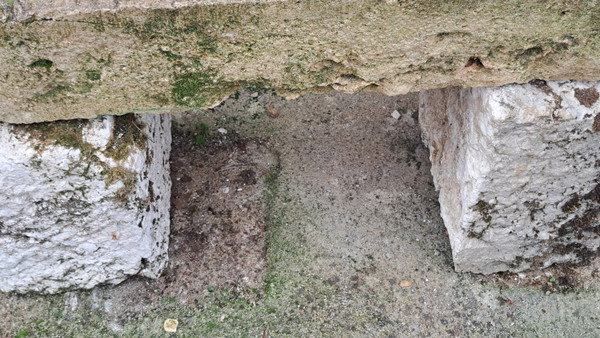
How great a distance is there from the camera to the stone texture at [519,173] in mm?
2117

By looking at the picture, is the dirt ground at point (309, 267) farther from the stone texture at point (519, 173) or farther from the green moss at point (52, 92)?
the green moss at point (52, 92)

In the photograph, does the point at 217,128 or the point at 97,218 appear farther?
the point at 217,128

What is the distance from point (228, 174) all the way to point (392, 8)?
1564mm

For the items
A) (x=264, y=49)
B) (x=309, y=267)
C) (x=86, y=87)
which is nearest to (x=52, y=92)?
(x=86, y=87)

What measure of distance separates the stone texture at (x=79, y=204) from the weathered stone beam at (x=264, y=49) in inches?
4.7

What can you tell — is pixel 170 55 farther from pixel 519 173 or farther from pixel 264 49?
pixel 519 173

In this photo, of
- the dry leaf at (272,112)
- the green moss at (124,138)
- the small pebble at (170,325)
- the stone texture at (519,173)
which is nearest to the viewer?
the stone texture at (519,173)

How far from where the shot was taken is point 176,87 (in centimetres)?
205

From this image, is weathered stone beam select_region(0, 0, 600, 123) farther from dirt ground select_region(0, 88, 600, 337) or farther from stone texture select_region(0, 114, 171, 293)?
dirt ground select_region(0, 88, 600, 337)

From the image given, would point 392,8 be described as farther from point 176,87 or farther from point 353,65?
point 176,87

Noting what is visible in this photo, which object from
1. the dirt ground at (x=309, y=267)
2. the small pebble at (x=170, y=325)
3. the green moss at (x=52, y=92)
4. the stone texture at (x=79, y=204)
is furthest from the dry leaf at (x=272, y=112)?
the green moss at (x=52, y=92)

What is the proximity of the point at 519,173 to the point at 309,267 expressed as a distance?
1098mm

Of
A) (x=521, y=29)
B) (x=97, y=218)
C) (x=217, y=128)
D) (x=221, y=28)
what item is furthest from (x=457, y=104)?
(x=97, y=218)

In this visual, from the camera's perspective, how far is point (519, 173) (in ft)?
7.48
